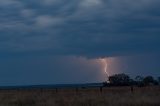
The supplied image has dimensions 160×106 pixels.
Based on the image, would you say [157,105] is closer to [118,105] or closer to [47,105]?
[118,105]

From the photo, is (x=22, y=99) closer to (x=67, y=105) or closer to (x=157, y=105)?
(x=67, y=105)

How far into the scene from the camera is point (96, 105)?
1115 inches

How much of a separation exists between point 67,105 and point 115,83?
168ft

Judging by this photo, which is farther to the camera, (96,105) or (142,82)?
(142,82)

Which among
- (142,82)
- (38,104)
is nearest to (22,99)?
(38,104)

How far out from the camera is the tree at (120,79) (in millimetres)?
79012

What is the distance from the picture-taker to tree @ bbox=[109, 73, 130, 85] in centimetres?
7901

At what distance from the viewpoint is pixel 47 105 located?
1158 inches

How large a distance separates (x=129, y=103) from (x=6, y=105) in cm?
760

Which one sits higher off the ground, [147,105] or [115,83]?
[115,83]

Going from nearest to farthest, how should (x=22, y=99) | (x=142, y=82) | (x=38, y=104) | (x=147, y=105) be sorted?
(x=147, y=105) < (x=38, y=104) < (x=22, y=99) < (x=142, y=82)

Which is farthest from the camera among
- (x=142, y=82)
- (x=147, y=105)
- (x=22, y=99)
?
(x=142, y=82)

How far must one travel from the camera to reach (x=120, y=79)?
263 feet

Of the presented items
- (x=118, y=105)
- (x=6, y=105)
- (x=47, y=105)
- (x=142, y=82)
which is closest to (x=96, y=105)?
(x=118, y=105)
